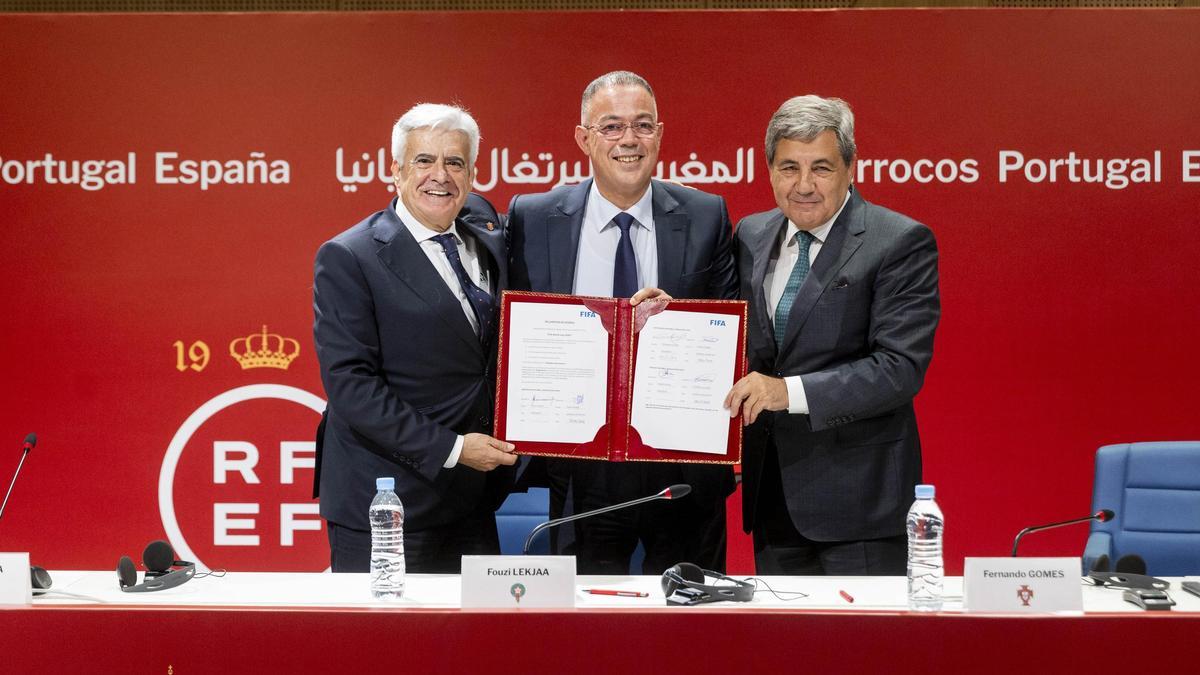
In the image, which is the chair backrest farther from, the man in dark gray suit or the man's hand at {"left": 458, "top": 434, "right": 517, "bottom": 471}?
the man in dark gray suit

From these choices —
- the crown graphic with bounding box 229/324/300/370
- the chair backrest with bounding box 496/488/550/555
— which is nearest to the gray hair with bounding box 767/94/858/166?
the chair backrest with bounding box 496/488/550/555

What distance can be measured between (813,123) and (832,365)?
2.03 ft

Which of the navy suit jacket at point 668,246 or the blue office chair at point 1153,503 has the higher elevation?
the navy suit jacket at point 668,246

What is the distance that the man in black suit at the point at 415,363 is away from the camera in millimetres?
2729

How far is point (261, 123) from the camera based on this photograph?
420 cm

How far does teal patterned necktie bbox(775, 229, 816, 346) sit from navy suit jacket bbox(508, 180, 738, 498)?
192mm

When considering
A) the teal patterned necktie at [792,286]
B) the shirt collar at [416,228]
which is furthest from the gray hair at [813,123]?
the shirt collar at [416,228]

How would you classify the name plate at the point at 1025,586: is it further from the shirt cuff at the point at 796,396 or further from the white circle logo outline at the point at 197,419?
the white circle logo outline at the point at 197,419

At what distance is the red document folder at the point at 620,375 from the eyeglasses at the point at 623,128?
0.52 metres

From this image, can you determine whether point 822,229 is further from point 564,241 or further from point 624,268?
point 564,241

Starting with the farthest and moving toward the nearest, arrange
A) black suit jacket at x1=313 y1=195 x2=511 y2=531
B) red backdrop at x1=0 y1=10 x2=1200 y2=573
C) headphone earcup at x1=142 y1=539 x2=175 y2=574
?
red backdrop at x1=0 y1=10 x2=1200 y2=573, black suit jacket at x1=313 y1=195 x2=511 y2=531, headphone earcup at x1=142 y1=539 x2=175 y2=574

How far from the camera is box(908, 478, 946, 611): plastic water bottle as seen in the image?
6.70 feet

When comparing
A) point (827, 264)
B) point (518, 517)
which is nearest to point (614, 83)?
point (827, 264)

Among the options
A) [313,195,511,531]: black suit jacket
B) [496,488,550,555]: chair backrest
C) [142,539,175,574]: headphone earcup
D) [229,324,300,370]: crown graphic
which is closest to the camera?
[142,539,175,574]: headphone earcup
